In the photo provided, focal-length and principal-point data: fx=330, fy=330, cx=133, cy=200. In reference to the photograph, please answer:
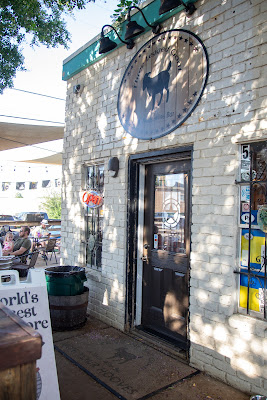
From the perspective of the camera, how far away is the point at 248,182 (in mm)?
3104

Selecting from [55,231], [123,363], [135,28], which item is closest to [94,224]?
[123,363]

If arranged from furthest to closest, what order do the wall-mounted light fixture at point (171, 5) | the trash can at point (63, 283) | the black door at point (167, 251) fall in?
the trash can at point (63, 283)
the black door at point (167, 251)
the wall-mounted light fixture at point (171, 5)

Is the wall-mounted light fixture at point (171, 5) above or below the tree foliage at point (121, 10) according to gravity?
below

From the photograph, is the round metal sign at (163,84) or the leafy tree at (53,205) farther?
the leafy tree at (53,205)

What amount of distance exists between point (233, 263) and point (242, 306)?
0.42 m

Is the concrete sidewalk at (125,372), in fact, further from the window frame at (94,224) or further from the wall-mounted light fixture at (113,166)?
the wall-mounted light fixture at (113,166)

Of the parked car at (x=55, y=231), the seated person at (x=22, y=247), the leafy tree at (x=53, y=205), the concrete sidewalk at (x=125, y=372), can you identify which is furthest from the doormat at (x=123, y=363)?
the leafy tree at (x=53, y=205)

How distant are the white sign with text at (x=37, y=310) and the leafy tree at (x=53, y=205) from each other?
2572cm

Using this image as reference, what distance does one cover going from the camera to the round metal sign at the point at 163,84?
3.64 metres

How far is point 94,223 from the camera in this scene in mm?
5367

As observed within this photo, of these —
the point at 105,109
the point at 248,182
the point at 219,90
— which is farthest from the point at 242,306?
the point at 105,109

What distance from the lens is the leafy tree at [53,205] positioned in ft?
91.9

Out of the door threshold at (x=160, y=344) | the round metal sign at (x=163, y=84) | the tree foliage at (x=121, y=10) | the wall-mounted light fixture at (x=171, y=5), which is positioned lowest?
the door threshold at (x=160, y=344)

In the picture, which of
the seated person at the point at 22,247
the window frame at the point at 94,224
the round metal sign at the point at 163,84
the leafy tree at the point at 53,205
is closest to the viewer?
the round metal sign at the point at 163,84
